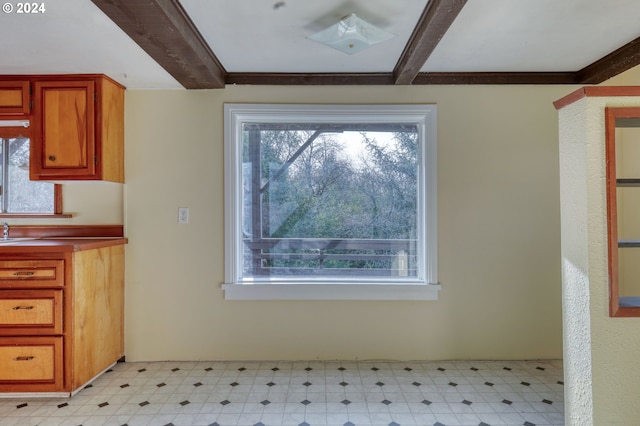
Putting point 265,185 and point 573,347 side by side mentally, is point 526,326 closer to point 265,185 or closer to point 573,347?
point 573,347

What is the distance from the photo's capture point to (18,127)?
2857 mm

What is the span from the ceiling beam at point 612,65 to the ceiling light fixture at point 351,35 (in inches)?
65.4

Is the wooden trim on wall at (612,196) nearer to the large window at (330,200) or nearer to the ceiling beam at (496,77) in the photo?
the ceiling beam at (496,77)

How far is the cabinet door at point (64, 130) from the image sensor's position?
8.54 feet

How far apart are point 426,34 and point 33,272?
283 centimetres

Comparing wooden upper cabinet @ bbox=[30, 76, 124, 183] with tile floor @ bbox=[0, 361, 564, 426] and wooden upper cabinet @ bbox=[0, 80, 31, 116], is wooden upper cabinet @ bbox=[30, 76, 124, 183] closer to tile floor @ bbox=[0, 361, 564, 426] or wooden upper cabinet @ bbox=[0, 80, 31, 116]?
wooden upper cabinet @ bbox=[0, 80, 31, 116]

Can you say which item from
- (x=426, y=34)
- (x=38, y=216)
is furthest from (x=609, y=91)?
(x=38, y=216)

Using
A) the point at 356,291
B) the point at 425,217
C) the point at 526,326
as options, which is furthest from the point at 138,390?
the point at 526,326

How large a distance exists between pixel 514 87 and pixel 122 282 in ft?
11.5

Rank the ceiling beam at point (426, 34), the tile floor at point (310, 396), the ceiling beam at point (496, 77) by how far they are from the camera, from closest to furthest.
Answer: the ceiling beam at point (426, 34), the tile floor at point (310, 396), the ceiling beam at point (496, 77)

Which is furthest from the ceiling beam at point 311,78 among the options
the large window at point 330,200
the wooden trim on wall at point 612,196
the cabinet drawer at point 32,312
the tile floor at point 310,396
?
the tile floor at point 310,396

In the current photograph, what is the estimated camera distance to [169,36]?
1.96 m

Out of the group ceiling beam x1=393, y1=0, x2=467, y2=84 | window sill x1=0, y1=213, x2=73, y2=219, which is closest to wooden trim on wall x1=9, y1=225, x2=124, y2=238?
window sill x1=0, y1=213, x2=73, y2=219

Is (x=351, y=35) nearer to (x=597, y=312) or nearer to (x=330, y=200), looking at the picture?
(x=330, y=200)
